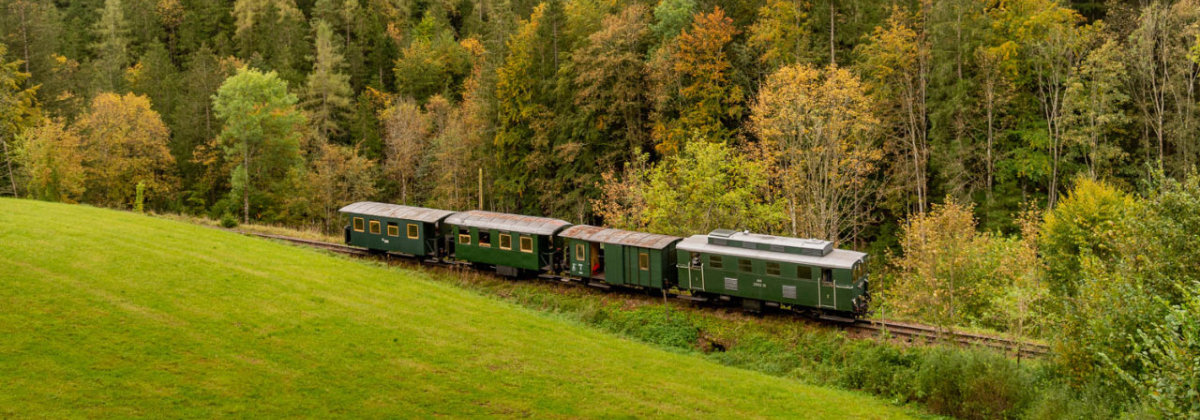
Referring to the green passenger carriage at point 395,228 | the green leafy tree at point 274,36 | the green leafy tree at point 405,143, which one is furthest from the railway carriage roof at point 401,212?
the green leafy tree at point 274,36

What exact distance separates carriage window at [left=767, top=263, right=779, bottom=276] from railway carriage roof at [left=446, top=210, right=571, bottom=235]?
10605 mm

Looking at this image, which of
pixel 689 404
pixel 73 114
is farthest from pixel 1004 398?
pixel 73 114

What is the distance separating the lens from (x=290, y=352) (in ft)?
77.9

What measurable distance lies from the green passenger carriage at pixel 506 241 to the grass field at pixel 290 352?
415 centimetres

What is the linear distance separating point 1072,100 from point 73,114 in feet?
282

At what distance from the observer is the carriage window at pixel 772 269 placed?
32188 millimetres

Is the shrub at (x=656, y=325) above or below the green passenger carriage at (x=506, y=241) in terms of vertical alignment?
below

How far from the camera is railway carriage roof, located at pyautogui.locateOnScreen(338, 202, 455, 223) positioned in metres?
40.9

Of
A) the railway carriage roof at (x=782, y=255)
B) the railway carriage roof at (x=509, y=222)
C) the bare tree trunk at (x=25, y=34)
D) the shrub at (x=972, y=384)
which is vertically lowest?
the shrub at (x=972, y=384)

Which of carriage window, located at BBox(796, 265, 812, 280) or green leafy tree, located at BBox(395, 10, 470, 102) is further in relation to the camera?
green leafy tree, located at BBox(395, 10, 470, 102)

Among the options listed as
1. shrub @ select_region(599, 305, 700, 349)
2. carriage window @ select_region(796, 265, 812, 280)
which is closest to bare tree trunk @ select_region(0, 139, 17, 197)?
shrub @ select_region(599, 305, 700, 349)

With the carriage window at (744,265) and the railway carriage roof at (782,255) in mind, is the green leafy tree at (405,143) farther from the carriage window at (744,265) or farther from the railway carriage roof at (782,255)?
the carriage window at (744,265)

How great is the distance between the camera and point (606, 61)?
56875 millimetres

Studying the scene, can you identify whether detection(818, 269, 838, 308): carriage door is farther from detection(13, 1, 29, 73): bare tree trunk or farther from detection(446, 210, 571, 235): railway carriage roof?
detection(13, 1, 29, 73): bare tree trunk
